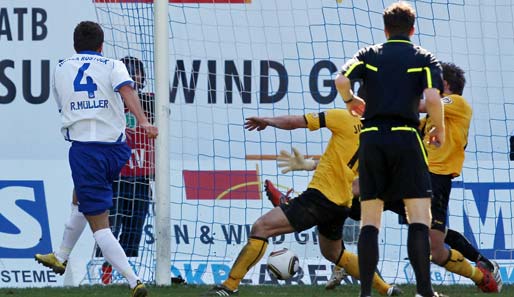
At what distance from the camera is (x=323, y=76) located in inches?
450

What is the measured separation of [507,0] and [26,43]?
415 centimetres

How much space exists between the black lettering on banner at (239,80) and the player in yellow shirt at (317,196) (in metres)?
2.76

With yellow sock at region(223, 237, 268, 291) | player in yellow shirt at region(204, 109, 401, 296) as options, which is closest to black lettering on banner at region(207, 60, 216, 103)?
player in yellow shirt at region(204, 109, 401, 296)

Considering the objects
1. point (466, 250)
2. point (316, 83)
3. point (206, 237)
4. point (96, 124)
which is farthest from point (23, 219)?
point (466, 250)

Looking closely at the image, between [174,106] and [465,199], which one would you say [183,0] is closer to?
[174,106]

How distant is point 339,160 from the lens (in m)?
8.73

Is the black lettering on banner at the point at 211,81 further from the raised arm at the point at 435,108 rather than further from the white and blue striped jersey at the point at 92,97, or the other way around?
the raised arm at the point at 435,108

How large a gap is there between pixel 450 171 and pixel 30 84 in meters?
4.03

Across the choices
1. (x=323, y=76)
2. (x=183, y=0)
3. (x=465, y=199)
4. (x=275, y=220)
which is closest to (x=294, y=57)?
(x=323, y=76)

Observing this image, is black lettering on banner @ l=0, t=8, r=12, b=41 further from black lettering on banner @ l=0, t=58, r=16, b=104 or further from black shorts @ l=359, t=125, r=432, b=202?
black shorts @ l=359, t=125, r=432, b=202

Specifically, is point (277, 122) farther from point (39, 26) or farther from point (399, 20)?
point (39, 26)

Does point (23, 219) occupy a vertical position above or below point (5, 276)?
above

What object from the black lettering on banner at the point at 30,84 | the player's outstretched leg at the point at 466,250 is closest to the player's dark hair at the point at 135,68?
the black lettering on banner at the point at 30,84

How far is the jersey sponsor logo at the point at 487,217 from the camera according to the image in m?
11.2
